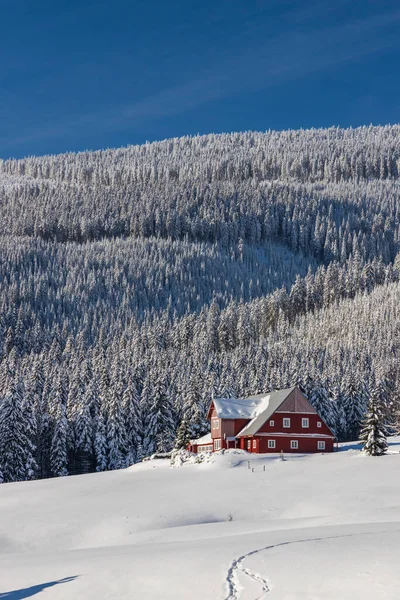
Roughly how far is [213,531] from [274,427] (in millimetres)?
36912

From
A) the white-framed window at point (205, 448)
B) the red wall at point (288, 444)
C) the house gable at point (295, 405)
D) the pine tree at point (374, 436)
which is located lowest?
the white-framed window at point (205, 448)

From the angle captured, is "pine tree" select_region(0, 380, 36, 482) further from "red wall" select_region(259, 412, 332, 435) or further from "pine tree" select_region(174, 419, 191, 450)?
"red wall" select_region(259, 412, 332, 435)

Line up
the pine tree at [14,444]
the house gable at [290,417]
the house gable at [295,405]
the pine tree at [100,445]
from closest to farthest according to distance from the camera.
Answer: the pine tree at [14,444], the house gable at [290,417], the house gable at [295,405], the pine tree at [100,445]

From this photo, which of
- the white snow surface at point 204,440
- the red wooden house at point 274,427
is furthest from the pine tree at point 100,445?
the red wooden house at point 274,427

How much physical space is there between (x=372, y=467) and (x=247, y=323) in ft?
361

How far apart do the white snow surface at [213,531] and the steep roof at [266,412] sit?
6607mm

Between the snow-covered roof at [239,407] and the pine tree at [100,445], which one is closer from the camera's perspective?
the snow-covered roof at [239,407]

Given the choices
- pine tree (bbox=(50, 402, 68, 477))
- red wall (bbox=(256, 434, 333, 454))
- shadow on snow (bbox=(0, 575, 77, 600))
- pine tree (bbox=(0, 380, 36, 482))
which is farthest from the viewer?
pine tree (bbox=(50, 402, 68, 477))

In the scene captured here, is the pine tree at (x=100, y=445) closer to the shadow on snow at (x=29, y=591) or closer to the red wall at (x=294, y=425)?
the red wall at (x=294, y=425)

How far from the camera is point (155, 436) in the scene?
7925cm

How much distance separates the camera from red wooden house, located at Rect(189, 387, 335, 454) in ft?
222

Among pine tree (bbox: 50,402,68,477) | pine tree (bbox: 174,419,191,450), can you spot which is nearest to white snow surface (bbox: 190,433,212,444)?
pine tree (bbox: 174,419,191,450)

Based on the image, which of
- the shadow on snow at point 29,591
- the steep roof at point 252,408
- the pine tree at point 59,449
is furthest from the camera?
the pine tree at point 59,449

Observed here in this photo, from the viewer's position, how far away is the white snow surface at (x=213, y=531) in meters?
18.1
